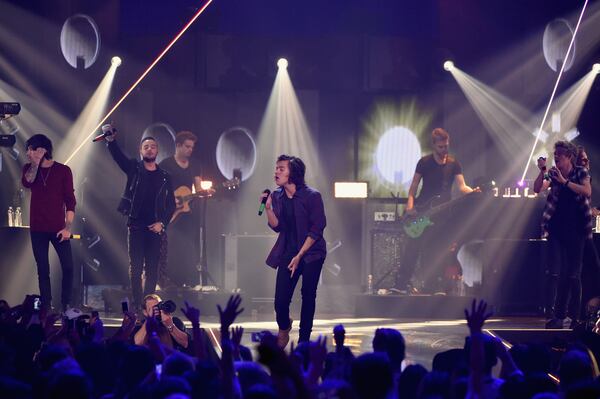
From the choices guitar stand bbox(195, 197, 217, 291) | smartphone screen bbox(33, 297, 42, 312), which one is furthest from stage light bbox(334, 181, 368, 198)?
smartphone screen bbox(33, 297, 42, 312)

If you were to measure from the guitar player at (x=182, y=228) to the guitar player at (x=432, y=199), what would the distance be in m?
2.82

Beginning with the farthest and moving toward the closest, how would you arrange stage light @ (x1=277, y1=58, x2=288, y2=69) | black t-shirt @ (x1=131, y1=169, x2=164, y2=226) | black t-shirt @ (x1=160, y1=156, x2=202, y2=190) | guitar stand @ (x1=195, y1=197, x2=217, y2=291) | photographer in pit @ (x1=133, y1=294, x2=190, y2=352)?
stage light @ (x1=277, y1=58, x2=288, y2=69), guitar stand @ (x1=195, y1=197, x2=217, y2=291), black t-shirt @ (x1=160, y1=156, x2=202, y2=190), black t-shirt @ (x1=131, y1=169, x2=164, y2=226), photographer in pit @ (x1=133, y1=294, x2=190, y2=352)

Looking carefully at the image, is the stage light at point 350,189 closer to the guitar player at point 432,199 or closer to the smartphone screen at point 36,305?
the guitar player at point 432,199

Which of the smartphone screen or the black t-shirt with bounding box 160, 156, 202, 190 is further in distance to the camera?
Answer: the black t-shirt with bounding box 160, 156, 202, 190

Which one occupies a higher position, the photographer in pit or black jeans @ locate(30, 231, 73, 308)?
black jeans @ locate(30, 231, 73, 308)

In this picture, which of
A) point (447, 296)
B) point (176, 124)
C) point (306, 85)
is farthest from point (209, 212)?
point (447, 296)

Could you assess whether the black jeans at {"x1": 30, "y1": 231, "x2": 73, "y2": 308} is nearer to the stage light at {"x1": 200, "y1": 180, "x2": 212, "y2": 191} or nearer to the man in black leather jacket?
the man in black leather jacket

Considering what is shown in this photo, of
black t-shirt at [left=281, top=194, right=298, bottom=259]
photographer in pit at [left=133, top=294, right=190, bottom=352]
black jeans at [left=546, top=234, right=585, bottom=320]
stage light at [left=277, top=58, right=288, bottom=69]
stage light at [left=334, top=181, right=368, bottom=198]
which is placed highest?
stage light at [left=277, top=58, right=288, bottom=69]

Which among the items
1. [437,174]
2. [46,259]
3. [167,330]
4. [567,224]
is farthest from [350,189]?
[167,330]

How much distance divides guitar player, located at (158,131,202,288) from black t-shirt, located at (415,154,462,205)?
114 inches

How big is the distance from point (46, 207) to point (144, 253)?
113 cm

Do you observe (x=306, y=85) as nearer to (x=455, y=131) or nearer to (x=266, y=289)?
(x=455, y=131)

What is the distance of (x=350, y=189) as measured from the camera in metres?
15.9

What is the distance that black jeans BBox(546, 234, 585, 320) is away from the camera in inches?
408
